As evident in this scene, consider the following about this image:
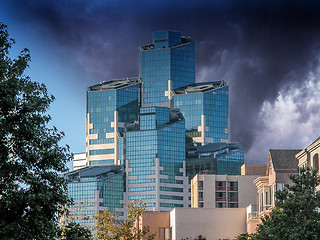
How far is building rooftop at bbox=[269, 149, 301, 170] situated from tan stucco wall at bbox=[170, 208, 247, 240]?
37.6m

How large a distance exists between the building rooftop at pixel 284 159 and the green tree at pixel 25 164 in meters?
43.2

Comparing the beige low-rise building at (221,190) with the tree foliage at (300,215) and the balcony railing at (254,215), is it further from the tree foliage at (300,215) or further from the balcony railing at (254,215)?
the tree foliage at (300,215)

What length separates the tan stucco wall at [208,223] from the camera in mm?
113438

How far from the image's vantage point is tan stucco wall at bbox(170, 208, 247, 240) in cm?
11344

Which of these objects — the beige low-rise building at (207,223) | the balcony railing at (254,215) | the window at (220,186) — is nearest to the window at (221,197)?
the window at (220,186)

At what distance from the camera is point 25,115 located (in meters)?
34.2

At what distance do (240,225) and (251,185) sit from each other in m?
32.6

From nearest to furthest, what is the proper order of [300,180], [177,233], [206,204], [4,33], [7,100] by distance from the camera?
[7,100] → [4,33] → [300,180] → [177,233] → [206,204]

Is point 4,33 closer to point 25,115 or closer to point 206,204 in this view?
point 25,115

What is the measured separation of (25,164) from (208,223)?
8310 centimetres

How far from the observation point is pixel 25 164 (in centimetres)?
3400

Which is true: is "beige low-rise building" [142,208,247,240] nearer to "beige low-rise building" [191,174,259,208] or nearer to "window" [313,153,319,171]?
"beige low-rise building" [191,174,259,208]

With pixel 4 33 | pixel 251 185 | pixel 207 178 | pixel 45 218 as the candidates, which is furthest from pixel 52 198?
pixel 207 178

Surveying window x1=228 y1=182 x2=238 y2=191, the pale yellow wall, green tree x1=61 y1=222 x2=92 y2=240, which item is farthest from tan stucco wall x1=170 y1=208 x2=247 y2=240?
green tree x1=61 y1=222 x2=92 y2=240
